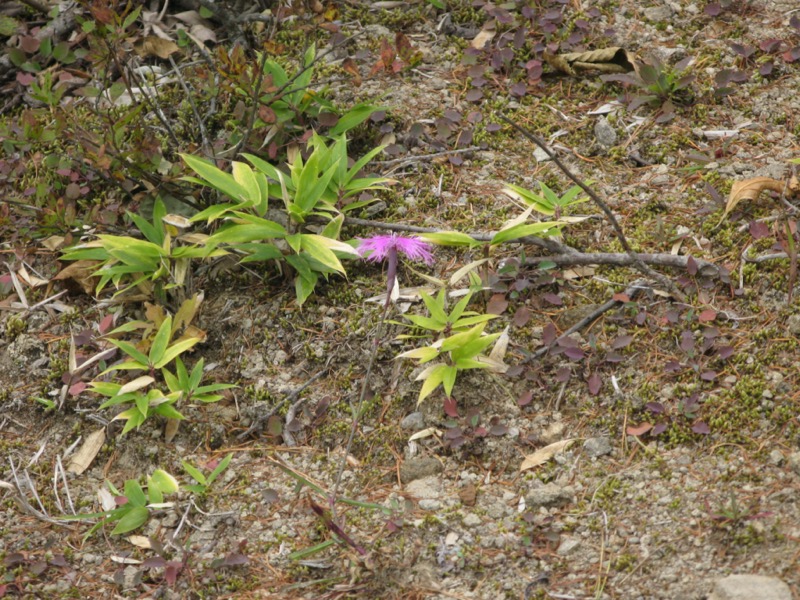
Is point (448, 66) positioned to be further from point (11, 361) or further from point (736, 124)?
point (11, 361)

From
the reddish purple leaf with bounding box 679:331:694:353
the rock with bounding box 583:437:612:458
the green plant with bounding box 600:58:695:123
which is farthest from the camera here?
the green plant with bounding box 600:58:695:123

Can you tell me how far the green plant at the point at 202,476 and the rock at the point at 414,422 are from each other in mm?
613

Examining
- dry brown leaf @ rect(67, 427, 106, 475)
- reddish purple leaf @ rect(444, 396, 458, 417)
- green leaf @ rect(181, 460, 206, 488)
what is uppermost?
reddish purple leaf @ rect(444, 396, 458, 417)

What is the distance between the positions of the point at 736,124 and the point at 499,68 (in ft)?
3.51

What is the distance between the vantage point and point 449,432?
265 cm

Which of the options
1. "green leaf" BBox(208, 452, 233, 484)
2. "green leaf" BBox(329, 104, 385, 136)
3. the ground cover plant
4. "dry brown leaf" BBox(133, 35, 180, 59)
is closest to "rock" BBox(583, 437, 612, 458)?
the ground cover plant

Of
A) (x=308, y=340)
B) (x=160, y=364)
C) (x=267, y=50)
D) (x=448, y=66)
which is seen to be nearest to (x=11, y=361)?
(x=160, y=364)

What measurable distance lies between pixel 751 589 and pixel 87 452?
222 cm

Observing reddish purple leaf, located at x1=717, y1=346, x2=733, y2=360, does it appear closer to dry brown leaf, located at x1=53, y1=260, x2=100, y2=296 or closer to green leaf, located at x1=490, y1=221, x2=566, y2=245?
green leaf, located at x1=490, y1=221, x2=566, y2=245

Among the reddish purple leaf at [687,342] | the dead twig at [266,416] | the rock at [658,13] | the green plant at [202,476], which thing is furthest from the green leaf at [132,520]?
the rock at [658,13]

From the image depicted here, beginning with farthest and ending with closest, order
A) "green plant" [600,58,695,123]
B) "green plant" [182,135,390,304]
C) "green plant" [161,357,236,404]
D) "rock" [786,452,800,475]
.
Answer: "green plant" [600,58,695,123] < "green plant" [182,135,390,304] < "green plant" [161,357,236,404] < "rock" [786,452,800,475]

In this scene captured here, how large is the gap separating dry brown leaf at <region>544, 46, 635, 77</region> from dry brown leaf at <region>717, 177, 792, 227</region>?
3.00 ft

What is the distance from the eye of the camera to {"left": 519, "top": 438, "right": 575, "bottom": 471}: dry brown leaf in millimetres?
2555

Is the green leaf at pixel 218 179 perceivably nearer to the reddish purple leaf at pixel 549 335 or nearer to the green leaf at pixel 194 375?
the green leaf at pixel 194 375
